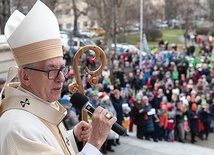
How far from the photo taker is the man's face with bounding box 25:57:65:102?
2.19 metres

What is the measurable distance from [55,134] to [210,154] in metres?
7.82

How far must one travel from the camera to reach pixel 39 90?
2232 millimetres

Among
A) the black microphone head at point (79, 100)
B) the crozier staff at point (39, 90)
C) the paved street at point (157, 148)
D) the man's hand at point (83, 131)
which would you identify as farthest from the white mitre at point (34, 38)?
the paved street at point (157, 148)

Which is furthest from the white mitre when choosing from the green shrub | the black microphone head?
the green shrub

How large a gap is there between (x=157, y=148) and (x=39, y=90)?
7564 millimetres

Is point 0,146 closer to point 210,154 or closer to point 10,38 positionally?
point 10,38

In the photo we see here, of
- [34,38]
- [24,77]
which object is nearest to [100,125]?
[24,77]

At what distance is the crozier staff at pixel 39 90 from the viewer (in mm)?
2096

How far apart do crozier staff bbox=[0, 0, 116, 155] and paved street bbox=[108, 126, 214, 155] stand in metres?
6.60

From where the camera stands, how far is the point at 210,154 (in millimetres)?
9336

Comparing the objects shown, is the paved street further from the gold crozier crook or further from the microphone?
the microphone

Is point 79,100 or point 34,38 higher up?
point 34,38

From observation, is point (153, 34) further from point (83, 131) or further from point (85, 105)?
point (85, 105)

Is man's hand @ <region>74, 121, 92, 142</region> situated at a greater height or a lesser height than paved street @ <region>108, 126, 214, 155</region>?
greater
